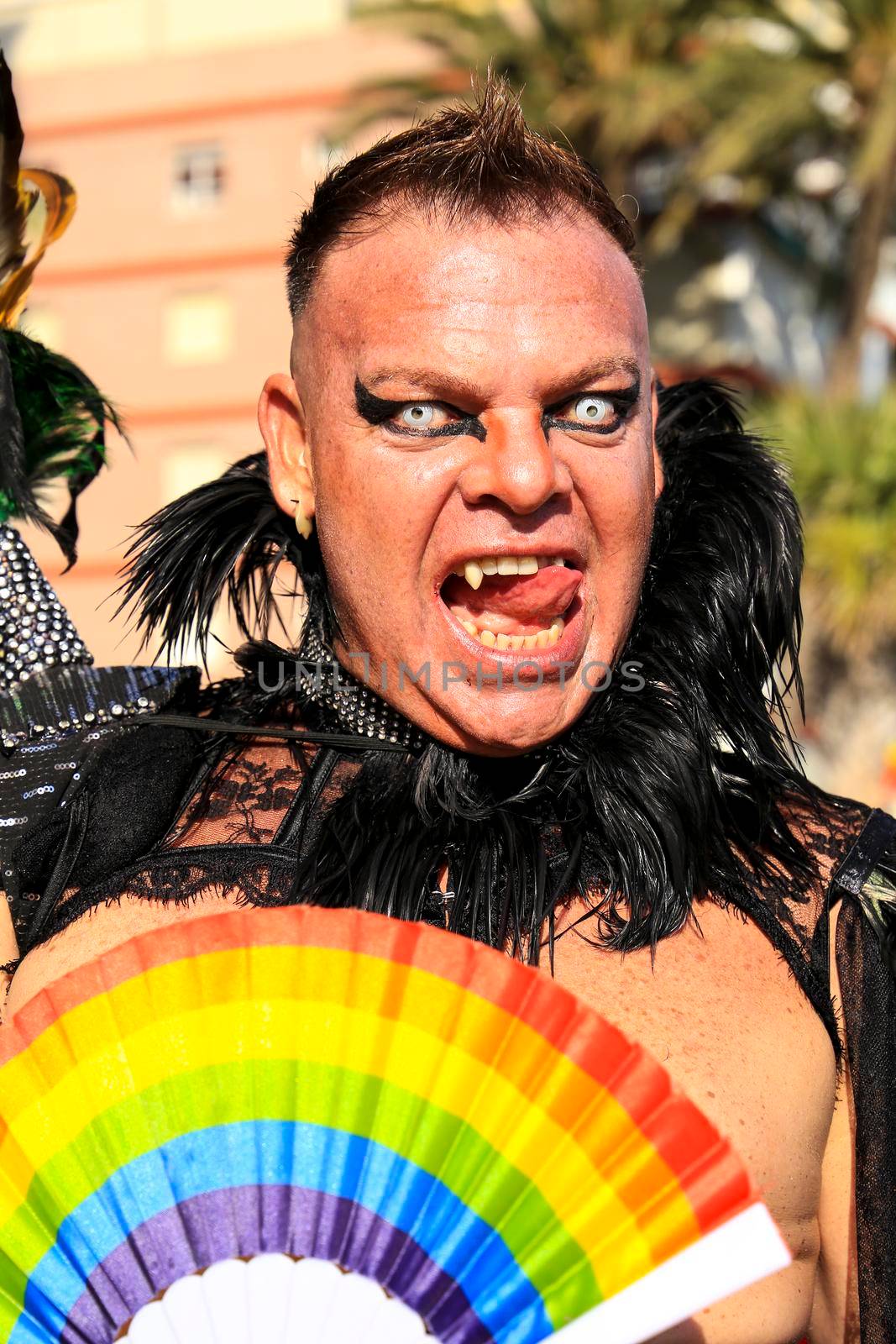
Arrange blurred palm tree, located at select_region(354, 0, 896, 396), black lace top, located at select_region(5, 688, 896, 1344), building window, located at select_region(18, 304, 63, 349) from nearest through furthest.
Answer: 1. black lace top, located at select_region(5, 688, 896, 1344)
2. blurred palm tree, located at select_region(354, 0, 896, 396)
3. building window, located at select_region(18, 304, 63, 349)

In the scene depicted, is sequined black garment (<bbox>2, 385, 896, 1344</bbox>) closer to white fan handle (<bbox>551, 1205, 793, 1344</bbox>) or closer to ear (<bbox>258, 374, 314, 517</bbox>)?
ear (<bbox>258, 374, 314, 517</bbox>)

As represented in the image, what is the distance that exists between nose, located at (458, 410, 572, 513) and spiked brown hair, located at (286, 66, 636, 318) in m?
0.28

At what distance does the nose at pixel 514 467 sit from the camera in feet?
5.72

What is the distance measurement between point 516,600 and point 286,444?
44cm

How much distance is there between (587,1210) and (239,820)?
2.48 ft

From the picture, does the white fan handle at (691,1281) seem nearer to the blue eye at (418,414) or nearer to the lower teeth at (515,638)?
the lower teeth at (515,638)

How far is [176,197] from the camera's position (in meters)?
19.3

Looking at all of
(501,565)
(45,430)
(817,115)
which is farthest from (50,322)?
(501,565)

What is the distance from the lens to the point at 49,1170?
4.55 feet

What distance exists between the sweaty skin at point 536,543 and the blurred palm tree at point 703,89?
11920 mm

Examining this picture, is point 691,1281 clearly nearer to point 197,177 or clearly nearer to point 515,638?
point 515,638

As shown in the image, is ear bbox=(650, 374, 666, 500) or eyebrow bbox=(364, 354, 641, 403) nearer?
eyebrow bbox=(364, 354, 641, 403)

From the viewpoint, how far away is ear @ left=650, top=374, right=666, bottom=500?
204 cm

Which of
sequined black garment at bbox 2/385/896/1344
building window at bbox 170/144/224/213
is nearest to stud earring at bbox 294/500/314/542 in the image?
sequined black garment at bbox 2/385/896/1344
